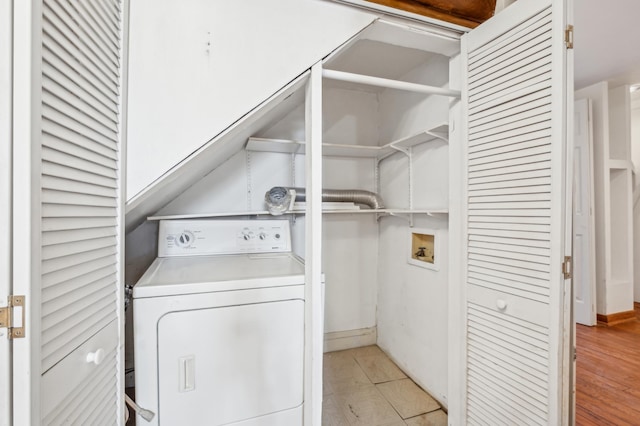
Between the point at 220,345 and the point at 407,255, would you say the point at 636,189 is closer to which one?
the point at 407,255

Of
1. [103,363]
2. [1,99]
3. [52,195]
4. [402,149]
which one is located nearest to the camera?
[1,99]

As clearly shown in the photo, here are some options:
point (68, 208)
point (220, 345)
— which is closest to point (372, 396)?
point (220, 345)

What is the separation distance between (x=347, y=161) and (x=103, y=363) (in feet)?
7.24

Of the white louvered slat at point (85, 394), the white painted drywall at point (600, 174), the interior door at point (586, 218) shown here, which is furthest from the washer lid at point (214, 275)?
the white painted drywall at point (600, 174)

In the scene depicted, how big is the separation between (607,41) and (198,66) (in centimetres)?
329

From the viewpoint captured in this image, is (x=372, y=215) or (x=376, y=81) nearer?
(x=376, y=81)

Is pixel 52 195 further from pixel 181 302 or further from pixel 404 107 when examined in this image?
pixel 404 107

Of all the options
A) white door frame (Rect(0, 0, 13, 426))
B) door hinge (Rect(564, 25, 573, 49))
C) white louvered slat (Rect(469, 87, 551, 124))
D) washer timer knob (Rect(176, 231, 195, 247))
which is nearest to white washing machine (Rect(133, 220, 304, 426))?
washer timer knob (Rect(176, 231, 195, 247))

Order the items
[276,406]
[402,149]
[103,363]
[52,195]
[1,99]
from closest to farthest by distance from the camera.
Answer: [1,99] → [52,195] → [103,363] → [276,406] → [402,149]

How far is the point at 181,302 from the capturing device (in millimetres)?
1179

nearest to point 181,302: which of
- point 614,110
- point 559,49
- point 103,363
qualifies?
point 103,363

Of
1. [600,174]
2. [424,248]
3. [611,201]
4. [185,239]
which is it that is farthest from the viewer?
[611,201]

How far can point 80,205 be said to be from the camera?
2.86 ft

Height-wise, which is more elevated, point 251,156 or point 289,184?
point 251,156
